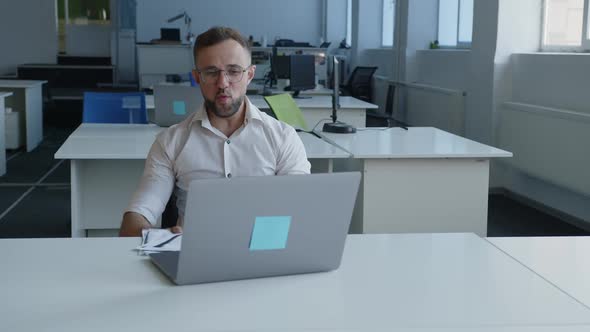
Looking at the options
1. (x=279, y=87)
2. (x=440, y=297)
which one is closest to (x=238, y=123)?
(x=440, y=297)

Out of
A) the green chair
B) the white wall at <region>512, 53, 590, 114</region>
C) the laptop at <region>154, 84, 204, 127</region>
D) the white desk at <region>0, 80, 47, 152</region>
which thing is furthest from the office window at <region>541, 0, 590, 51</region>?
the white desk at <region>0, 80, 47, 152</region>

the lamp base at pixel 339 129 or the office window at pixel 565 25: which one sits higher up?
the office window at pixel 565 25

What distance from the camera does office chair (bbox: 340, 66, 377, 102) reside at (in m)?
10.5

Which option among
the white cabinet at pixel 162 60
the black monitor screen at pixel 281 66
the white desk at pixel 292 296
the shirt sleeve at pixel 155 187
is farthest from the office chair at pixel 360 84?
the white desk at pixel 292 296

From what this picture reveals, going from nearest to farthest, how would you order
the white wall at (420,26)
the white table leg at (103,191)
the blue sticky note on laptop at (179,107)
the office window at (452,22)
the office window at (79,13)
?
1. the white table leg at (103,191)
2. the blue sticky note on laptop at (179,107)
3. the office window at (452,22)
4. the white wall at (420,26)
5. the office window at (79,13)

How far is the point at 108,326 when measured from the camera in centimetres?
135

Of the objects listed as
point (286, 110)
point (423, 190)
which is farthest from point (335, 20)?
point (423, 190)

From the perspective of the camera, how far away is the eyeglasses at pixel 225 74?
2209mm

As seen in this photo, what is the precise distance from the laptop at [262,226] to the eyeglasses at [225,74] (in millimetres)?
757

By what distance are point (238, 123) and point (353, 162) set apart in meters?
1.43

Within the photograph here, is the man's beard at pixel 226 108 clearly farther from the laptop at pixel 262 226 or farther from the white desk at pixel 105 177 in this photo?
the white desk at pixel 105 177

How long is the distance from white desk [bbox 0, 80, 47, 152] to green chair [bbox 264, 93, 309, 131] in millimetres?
4627

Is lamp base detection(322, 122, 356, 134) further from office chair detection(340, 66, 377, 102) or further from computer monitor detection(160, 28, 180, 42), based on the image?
computer monitor detection(160, 28, 180, 42)

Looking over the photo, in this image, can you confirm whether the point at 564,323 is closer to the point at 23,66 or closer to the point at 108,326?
the point at 108,326
